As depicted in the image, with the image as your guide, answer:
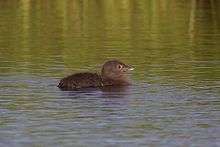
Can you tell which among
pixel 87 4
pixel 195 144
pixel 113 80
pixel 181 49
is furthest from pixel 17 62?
pixel 87 4

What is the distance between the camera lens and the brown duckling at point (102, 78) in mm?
20000

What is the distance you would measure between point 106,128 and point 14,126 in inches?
52.0

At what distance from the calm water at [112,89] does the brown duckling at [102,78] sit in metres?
0.27

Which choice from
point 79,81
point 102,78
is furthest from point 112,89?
point 79,81

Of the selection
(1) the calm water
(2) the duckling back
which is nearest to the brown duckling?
(2) the duckling back

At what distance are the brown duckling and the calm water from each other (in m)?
0.27

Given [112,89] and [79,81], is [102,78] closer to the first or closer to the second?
[112,89]

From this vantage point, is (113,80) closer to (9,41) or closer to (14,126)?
(14,126)

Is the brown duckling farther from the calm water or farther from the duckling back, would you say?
the calm water

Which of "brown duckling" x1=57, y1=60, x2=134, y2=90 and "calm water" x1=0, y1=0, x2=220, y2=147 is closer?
"calm water" x1=0, y1=0, x2=220, y2=147

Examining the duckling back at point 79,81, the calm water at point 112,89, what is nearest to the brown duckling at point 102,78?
the duckling back at point 79,81

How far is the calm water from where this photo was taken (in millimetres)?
15352

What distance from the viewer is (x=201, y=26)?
108ft

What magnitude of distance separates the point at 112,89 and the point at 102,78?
544 mm
